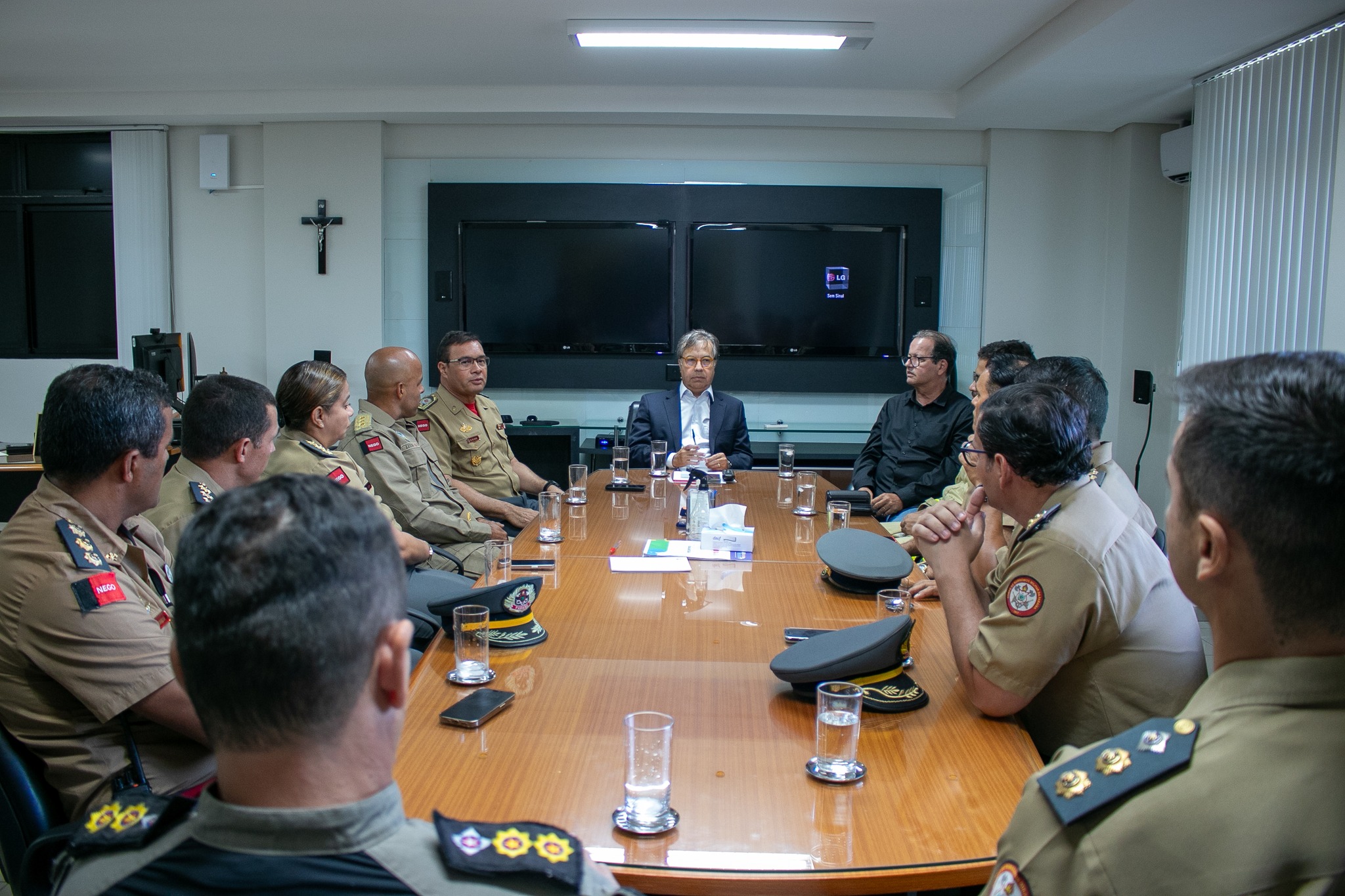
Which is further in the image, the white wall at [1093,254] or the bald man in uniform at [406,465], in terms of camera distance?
the white wall at [1093,254]

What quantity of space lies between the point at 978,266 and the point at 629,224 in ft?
7.87

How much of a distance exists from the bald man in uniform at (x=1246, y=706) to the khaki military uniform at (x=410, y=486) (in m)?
3.03

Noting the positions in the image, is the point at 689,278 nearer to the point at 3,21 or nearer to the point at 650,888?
the point at 3,21

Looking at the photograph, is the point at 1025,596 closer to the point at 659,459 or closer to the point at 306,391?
the point at 306,391

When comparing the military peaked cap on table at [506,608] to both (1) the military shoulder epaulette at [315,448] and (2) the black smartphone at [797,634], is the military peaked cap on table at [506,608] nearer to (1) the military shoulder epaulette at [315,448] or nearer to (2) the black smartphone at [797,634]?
(2) the black smartphone at [797,634]

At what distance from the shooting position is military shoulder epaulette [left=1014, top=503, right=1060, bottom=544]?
1918mm

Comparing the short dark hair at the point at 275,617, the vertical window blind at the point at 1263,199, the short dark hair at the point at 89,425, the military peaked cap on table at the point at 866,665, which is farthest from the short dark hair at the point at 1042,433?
the vertical window blind at the point at 1263,199

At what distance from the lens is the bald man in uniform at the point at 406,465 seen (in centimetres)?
397

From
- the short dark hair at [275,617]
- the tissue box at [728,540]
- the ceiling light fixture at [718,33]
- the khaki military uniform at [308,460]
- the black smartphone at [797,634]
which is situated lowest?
the black smartphone at [797,634]

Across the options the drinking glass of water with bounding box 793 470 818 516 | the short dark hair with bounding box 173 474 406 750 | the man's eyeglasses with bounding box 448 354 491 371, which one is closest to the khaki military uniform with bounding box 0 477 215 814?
the short dark hair with bounding box 173 474 406 750

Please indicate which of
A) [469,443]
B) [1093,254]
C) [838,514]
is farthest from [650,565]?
[1093,254]

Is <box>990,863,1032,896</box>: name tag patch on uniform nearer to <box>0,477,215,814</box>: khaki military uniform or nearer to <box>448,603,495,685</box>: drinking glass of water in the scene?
<box>448,603,495,685</box>: drinking glass of water

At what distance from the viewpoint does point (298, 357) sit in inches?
268

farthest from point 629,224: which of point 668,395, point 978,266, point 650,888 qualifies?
point 650,888
